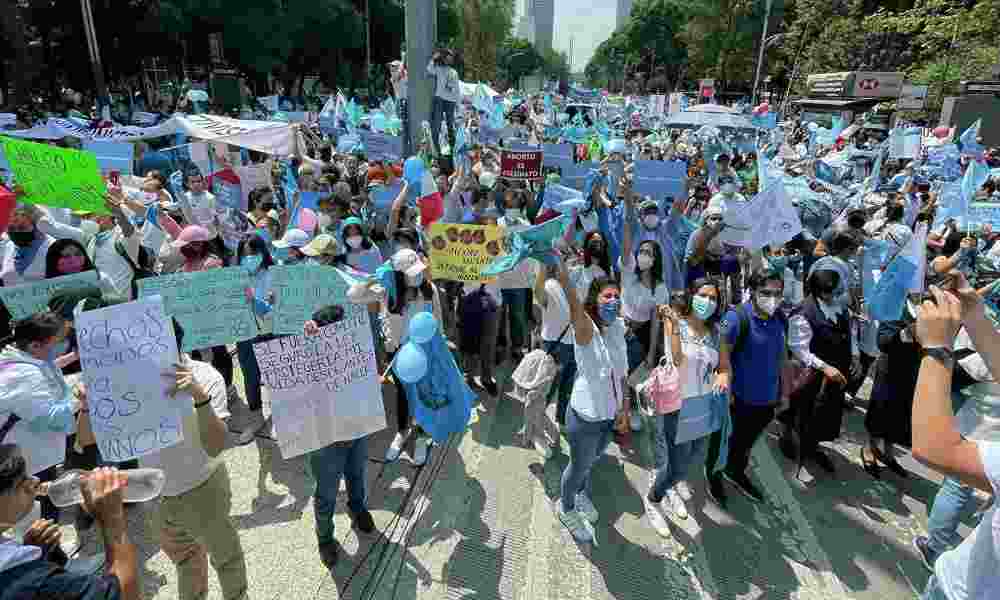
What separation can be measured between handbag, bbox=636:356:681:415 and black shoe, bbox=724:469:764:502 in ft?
3.99

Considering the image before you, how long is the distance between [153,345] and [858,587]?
4.19m

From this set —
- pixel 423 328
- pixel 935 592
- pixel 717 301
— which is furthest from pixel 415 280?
pixel 935 592

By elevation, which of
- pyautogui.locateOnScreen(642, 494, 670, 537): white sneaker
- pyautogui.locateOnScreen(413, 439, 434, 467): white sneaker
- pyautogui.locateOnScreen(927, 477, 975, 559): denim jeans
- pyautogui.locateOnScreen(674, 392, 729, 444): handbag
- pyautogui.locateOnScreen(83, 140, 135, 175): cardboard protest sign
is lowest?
pyautogui.locateOnScreen(642, 494, 670, 537): white sneaker

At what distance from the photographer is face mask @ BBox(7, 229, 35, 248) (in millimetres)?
4133

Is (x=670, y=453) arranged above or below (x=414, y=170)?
below

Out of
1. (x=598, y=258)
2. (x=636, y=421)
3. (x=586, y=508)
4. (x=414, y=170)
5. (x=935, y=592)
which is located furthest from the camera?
(x=414, y=170)

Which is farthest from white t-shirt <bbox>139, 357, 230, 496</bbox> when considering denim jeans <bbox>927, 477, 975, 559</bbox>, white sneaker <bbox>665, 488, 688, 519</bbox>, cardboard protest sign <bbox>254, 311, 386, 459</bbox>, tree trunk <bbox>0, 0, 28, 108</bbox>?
tree trunk <bbox>0, 0, 28, 108</bbox>

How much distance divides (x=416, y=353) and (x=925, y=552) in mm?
3564

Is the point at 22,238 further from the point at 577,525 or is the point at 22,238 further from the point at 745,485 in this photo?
the point at 745,485

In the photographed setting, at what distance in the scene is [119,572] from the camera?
1.67 m

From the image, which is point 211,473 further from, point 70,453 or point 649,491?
point 649,491

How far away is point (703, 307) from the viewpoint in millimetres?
3557

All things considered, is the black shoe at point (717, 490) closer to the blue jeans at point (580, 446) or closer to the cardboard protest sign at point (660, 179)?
the blue jeans at point (580, 446)

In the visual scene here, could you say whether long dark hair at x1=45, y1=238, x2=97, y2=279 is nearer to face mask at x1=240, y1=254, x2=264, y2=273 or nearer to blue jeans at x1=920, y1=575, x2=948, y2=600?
face mask at x1=240, y1=254, x2=264, y2=273
